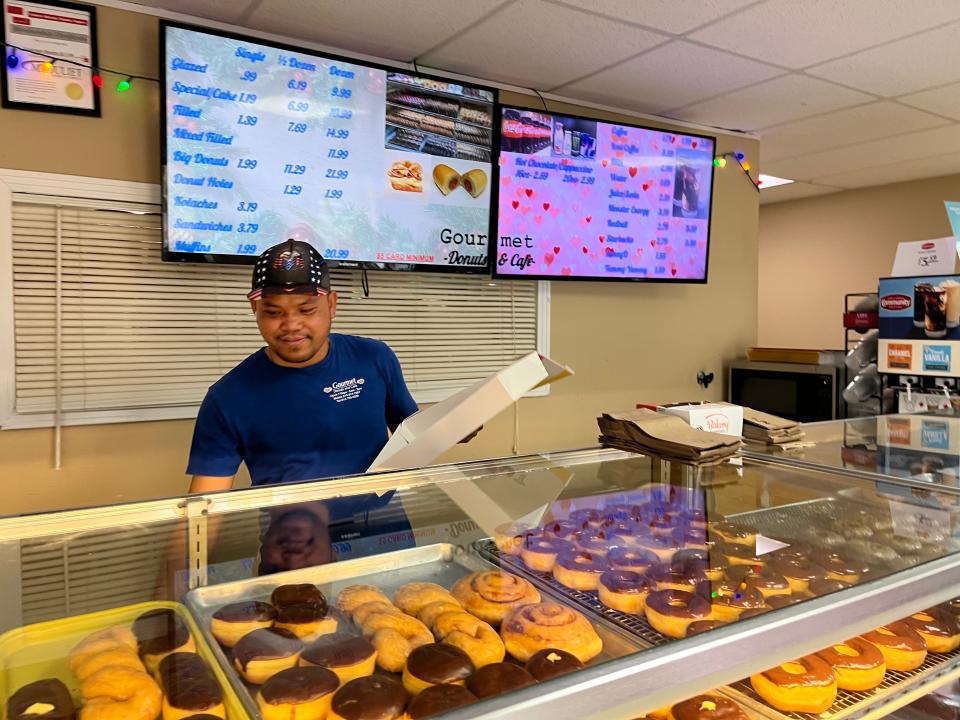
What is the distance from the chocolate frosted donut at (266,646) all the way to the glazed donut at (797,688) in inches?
25.8

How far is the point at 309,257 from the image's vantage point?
1.89 metres

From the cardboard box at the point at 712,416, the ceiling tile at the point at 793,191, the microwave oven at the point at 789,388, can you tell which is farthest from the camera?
the ceiling tile at the point at 793,191

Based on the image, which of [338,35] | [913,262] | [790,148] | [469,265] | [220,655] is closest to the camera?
[220,655]

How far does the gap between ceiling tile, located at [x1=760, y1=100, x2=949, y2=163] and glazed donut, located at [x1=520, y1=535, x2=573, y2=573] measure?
360cm

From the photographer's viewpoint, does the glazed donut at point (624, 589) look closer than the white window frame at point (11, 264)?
Yes

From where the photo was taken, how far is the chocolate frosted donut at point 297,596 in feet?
3.16

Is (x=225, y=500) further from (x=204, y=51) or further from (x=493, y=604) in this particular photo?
(x=204, y=51)

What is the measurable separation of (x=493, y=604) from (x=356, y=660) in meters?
0.24

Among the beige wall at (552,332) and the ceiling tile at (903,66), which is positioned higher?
the ceiling tile at (903,66)

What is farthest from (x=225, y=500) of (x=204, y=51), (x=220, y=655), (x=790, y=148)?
(x=790, y=148)

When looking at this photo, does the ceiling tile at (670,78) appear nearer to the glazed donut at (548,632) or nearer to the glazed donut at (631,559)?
the glazed donut at (631,559)

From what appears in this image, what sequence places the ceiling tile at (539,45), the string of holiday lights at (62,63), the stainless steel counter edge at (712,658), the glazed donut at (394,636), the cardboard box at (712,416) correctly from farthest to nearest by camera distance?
the ceiling tile at (539,45)
the string of holiday lights at (62,63)
the cardboard box at (712,416)
the glazed donut at (394,636)
the stainless steel counter edge at (712,658)

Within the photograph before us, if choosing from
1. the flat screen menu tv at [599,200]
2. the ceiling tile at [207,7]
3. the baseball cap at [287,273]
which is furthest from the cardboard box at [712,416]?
the ceiling tile at [207,7]

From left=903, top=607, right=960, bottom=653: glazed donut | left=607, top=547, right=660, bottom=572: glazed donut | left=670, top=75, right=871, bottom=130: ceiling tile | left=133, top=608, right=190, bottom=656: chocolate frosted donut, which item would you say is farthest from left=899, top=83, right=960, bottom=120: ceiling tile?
left=133, top=608, right=190, bottom=656: chocolate frosted donut
